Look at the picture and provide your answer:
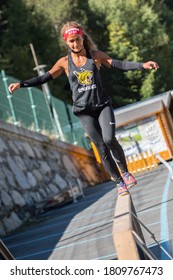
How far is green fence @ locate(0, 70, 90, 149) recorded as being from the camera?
82.6 ft

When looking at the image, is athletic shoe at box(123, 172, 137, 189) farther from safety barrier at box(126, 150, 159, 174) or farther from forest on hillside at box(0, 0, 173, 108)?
forest on hillside at box(0, 0, 173, 108)

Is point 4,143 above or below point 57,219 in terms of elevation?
above

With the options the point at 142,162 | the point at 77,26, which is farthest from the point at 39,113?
the point at 77,26

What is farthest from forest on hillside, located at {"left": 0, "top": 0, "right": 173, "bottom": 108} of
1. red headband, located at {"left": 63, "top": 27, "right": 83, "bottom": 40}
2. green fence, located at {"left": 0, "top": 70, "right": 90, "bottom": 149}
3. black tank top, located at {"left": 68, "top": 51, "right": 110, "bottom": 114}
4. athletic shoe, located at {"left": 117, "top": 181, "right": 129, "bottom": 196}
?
red headband, located at {"left": 63, "top": 27, "right": 83, "bottom": 40}

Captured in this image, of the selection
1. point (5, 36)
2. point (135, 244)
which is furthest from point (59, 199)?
point (5, 36)

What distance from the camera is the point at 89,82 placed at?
7609 millimetres

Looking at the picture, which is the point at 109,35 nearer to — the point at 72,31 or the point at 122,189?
the point at 122,189

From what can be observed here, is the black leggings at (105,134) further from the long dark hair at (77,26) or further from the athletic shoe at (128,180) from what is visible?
the long dark hair at (77,26)

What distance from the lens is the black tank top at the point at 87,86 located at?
7.62m

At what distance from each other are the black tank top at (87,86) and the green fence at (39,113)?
53.0 ft
